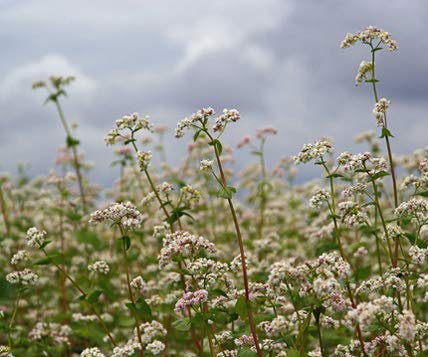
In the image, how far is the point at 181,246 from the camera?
19.0ft

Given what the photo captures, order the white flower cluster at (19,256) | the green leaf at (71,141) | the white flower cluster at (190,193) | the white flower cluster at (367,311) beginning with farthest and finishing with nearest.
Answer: the green leaf at (71,141) → the white flower cluster at (19,256) → the white flower cluster at (190,193) → the white flower cluster at (367,311)

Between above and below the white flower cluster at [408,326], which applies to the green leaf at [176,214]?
above

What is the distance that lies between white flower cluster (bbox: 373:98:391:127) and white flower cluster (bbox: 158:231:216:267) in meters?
2.28

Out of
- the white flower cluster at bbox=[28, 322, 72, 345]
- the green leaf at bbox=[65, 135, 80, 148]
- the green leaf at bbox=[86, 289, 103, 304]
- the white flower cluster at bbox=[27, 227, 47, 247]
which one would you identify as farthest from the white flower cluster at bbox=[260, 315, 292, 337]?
the green leaf at bbox=[65, 135, 80, 148]

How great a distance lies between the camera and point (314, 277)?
4965 millimetres

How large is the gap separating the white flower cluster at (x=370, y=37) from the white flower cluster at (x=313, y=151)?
1.51 metres

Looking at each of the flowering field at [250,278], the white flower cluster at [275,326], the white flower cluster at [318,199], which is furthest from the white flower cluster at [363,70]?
the white flower cluster at [275,326]

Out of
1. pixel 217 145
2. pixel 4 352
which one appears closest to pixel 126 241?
pixel 217 145

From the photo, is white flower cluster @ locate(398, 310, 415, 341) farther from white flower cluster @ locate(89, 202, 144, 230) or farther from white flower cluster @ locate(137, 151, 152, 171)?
white flower cluster @ locate(137, 151, 152, 171)

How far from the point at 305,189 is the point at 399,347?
12248 millimetres

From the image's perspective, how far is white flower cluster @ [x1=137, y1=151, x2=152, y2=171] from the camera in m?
7.00

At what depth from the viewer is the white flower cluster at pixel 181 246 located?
5738mm

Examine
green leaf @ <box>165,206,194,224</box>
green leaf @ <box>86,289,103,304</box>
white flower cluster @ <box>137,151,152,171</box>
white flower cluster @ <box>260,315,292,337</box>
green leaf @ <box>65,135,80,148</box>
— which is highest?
green leaf @ <box>65,135,80,148</box>

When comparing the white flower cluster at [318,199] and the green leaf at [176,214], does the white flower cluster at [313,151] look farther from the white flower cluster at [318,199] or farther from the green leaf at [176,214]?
the green leaf at [176,214]
